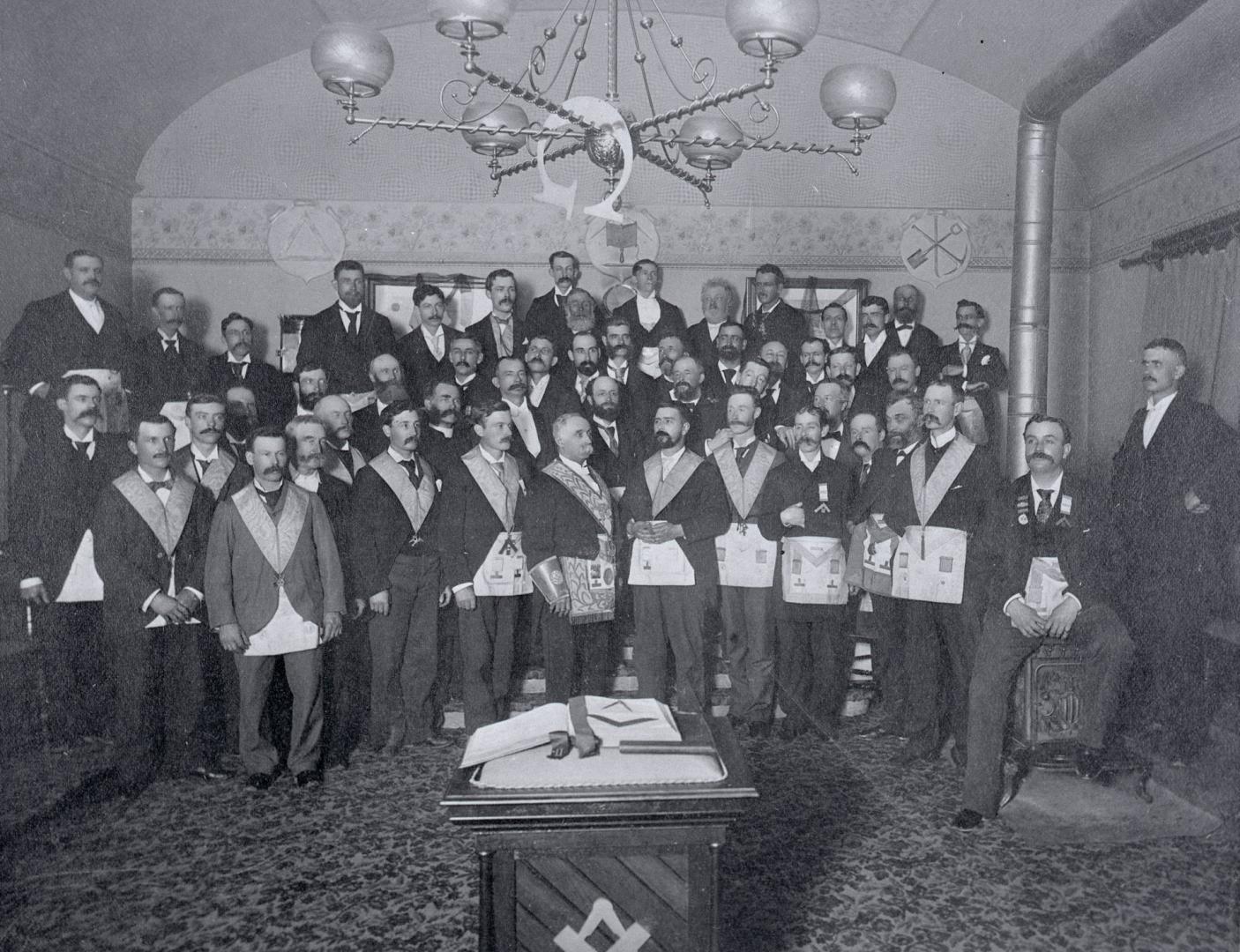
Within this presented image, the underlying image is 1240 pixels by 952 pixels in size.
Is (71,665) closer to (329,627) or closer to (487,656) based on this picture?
(329,627)

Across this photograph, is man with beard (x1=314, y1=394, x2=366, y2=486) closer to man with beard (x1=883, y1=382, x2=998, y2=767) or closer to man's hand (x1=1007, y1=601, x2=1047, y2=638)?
→ man with beard (x1=883, y1=382, x2=998, y2=767)

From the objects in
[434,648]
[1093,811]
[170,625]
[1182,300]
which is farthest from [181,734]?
[1182,300]

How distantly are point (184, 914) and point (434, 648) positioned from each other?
1.85 meters

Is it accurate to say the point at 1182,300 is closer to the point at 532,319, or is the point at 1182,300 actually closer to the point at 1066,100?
the point at 1066,100

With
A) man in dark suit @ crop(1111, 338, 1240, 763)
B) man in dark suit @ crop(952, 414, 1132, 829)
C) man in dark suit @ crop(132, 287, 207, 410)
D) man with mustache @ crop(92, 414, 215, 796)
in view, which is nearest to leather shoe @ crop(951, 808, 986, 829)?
man in dark suit @ crop(952, 414, 1132, 829)

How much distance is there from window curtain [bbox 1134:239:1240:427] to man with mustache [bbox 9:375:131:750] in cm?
592

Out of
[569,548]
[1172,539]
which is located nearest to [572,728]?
[569,548]

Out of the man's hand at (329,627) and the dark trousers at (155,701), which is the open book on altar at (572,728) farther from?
the dark trousers at (155,701)

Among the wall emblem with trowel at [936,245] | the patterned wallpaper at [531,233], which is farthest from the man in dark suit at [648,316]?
the wall emblem with trowel at [936,245]

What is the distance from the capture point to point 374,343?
6.33 m

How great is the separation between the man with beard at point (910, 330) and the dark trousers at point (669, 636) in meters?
2.95

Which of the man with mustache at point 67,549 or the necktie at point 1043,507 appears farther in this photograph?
the man with mustache at point 67,549

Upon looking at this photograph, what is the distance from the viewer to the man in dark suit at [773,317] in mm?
6410

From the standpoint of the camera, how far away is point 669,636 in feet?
16.2
